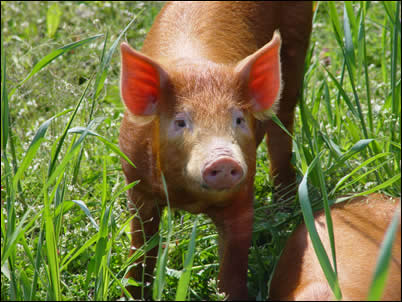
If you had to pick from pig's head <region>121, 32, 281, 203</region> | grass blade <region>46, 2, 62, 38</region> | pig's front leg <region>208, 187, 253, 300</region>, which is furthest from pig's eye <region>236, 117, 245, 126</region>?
grass blade <region>46, 2, 62, 38</region>

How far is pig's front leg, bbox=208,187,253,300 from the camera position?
271cm

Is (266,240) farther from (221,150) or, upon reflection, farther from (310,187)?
(221,150)

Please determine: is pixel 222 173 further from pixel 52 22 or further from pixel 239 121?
pixel 52 22

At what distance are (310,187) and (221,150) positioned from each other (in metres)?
1.12

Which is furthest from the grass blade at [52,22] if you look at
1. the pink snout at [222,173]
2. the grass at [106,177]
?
the pink snout at [222,173]

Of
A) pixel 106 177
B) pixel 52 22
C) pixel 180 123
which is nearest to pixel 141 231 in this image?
pixel 106 177

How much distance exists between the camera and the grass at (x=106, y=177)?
2.31 m

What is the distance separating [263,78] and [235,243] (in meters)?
0.69

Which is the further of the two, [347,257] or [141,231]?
[141,231]

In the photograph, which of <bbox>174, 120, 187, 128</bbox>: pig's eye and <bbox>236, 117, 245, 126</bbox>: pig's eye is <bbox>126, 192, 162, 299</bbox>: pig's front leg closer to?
<bbox>174, 120, 187, 128</bbox>: pig's eye

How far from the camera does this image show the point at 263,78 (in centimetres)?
281

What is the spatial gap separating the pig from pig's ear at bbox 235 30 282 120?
1.77 ft

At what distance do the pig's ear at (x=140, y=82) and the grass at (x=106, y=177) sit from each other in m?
0.10

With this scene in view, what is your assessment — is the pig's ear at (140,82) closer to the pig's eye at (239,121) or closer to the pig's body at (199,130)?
the pig's body at (199,130)
